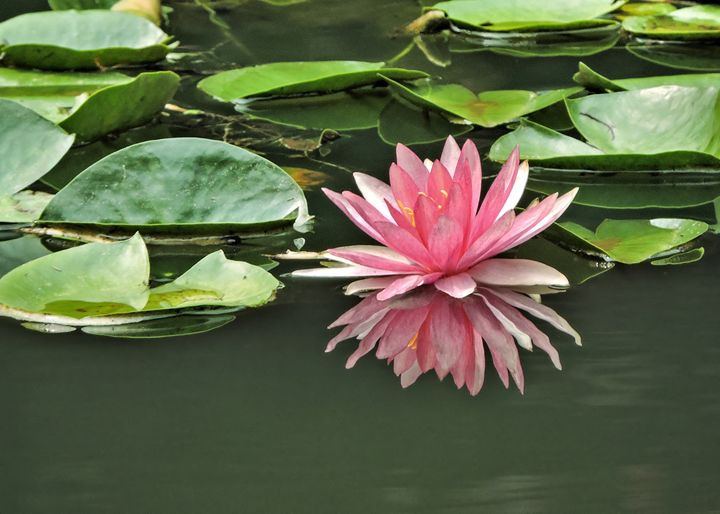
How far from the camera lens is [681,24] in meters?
2.54

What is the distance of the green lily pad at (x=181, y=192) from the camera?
4.91 feet

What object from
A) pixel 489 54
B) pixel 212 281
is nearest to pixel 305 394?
pixel 212 281

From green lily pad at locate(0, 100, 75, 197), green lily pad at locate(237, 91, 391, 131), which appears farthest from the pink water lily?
green lily pad at locate(237, 91, 391, 131)

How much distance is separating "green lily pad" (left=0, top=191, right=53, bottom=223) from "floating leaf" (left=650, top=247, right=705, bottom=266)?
0.90 metres

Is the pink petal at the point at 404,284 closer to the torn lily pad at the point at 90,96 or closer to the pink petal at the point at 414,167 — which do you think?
the pink petal at the point at 414,167

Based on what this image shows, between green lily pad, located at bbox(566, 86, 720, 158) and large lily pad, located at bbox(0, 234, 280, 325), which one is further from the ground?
green lily pad, located at bbox(566, 86, 720, 158)

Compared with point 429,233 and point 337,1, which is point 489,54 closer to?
point 337,1

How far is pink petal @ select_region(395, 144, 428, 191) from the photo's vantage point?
1.40 meters

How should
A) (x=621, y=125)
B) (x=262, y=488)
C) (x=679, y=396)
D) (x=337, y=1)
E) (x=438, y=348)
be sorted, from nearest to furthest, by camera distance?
(x=262, y=488), (x=679, y=396), (x=438, y=348), (x=621, y=125), (x=337, y=1)

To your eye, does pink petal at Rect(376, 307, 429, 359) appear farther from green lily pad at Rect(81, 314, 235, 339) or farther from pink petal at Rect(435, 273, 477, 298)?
green lily pad at Rect(81, 314, 235, 339)

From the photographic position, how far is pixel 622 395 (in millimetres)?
1066

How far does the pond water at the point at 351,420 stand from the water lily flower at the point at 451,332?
2 cm

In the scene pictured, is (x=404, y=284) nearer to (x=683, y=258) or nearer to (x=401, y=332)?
(x=401, y=332)

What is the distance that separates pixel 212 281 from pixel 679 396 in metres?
0.59
